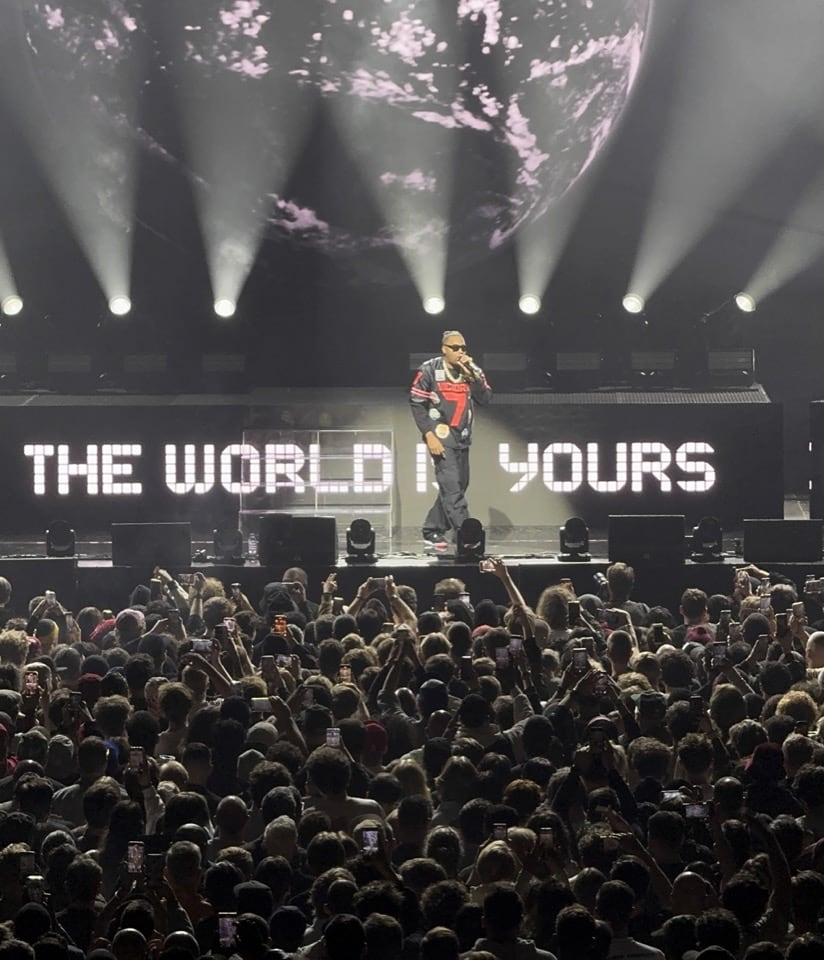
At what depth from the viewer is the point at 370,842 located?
19.7 ft

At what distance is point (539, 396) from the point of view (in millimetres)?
19781

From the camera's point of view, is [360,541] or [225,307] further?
[225,307]

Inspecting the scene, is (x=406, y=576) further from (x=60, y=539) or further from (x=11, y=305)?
(x=11, y=305)

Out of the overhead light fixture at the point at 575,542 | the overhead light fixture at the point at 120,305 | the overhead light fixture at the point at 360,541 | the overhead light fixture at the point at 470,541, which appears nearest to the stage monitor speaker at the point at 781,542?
the overhead light fixture at the point at 575,542

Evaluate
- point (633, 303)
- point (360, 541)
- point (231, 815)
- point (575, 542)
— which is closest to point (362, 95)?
point (633, 303)

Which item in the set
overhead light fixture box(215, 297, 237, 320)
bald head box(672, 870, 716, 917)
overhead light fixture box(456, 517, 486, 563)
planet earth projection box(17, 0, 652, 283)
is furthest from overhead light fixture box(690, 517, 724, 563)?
bald head box(672, 870, 716, 917)

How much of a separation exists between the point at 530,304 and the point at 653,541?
491cm

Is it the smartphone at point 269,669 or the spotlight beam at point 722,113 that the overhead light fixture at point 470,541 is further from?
the smartphone at point 269,669

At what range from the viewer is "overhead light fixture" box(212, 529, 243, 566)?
1673 centimetres

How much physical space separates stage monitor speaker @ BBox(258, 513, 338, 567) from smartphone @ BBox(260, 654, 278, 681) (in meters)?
7.22

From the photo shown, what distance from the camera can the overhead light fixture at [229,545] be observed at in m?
16.7

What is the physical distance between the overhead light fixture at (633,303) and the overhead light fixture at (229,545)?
5.87 metres

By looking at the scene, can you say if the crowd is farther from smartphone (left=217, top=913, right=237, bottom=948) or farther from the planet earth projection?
the planet earth projection

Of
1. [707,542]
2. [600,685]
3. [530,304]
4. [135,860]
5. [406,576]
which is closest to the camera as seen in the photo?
[135,860]
